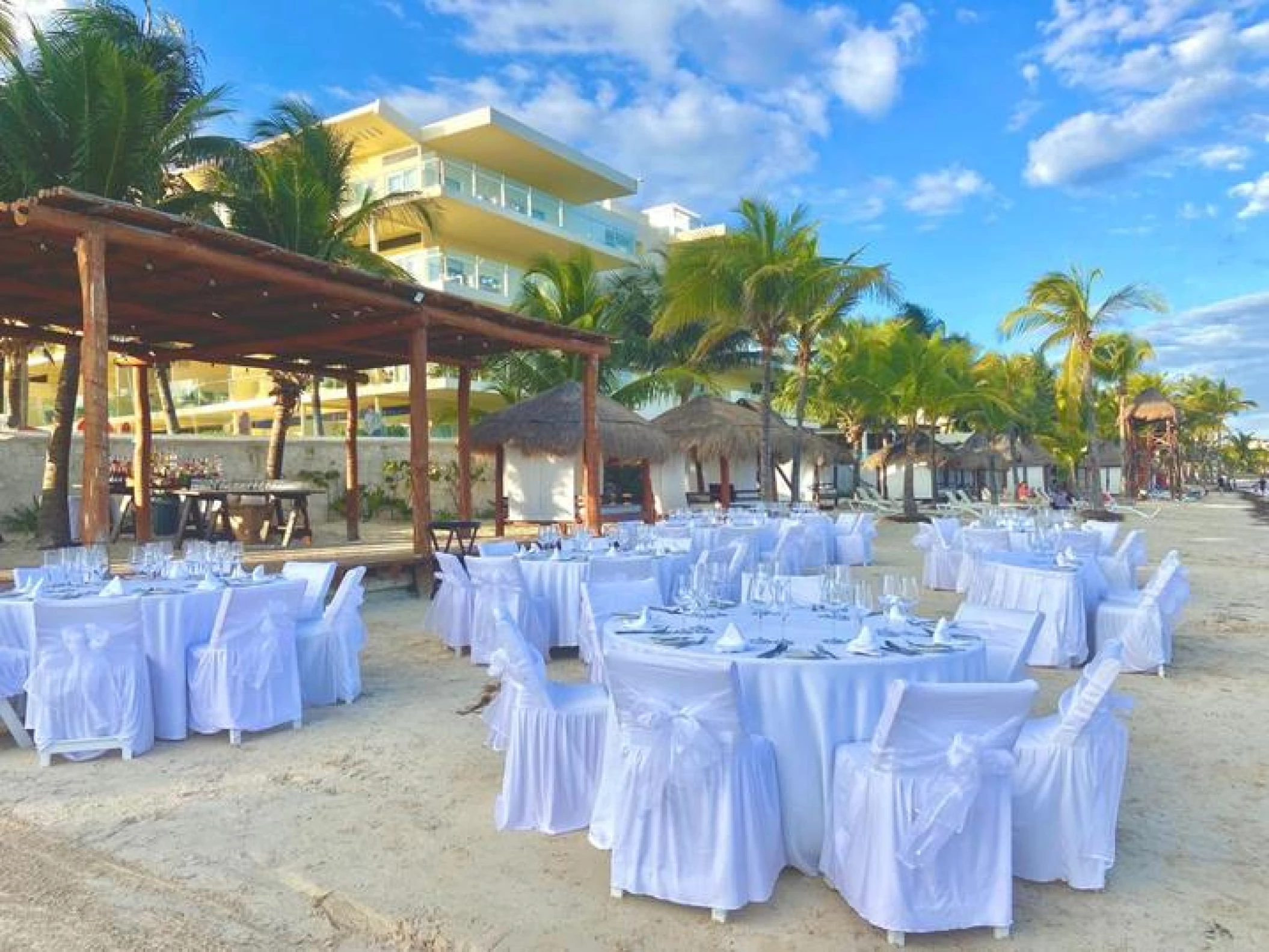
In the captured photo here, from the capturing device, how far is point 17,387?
1869 cm

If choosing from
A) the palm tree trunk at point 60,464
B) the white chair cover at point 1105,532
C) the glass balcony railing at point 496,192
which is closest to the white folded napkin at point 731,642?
the white chair cover at point 1105,532

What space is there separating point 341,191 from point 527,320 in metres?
8.19

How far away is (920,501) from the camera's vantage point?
1273 inches

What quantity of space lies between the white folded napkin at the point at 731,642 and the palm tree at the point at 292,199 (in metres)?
12.9

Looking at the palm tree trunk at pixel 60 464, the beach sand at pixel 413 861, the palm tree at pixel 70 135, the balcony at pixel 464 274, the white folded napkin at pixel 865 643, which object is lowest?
the beach sand at pixel 413 861

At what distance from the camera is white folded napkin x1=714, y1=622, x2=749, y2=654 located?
11.6ft

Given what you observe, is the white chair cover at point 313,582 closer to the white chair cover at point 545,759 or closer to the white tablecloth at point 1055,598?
the white chair cover at point 545,759

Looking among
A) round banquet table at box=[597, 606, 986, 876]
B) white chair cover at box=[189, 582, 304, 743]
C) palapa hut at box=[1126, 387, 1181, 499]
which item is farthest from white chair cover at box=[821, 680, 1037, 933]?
palapa hut at box=[1126, 387, 1181, 499]

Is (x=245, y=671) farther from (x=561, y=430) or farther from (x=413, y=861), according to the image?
(x=561, y=430)

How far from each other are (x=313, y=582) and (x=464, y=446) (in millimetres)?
8807

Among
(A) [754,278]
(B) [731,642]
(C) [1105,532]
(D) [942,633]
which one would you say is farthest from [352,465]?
(D) [942,633]

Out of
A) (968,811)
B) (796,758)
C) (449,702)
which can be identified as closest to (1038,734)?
(968,811)

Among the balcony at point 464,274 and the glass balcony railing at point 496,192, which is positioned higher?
the glass balcony railing at point 496,192

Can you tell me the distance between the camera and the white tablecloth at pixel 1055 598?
6.83m
